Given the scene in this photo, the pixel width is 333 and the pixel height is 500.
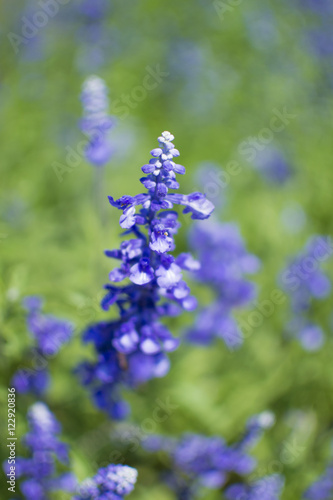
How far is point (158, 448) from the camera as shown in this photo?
388cm

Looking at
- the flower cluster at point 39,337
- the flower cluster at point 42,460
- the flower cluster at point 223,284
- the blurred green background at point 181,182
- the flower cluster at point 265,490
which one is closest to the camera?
the flower cluster at point 42,460

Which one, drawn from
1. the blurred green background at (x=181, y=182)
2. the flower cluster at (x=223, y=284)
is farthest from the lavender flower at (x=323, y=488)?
the flower cluster at (x=223, y=284)

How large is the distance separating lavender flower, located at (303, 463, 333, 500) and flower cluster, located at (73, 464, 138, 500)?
1752 millimetres

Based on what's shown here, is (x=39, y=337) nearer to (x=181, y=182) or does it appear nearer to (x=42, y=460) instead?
(x=42, y=460)

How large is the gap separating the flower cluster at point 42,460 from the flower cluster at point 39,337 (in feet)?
1.60

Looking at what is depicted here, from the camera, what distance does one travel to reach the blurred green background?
4.09 meters

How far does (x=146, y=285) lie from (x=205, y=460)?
1.67 meters

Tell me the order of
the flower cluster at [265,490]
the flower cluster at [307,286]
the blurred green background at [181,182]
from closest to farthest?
the flower cluster at [265,490], the blurred green background at [181,182], the flower cluster at [307,286]

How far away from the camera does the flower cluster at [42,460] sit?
10.1ft

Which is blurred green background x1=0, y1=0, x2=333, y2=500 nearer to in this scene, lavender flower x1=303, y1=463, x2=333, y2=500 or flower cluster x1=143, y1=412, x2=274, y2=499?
lavender flower x1=303, y1=463, x2=333, y2=500

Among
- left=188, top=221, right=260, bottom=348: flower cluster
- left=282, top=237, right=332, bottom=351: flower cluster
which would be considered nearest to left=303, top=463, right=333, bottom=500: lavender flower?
left=282, top=237, right=332, bottom=351: flower cluster

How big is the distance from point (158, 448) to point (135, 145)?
4921 mm

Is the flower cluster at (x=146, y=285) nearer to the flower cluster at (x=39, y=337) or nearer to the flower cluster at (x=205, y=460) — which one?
the flower cluster at (x=39, y=337)

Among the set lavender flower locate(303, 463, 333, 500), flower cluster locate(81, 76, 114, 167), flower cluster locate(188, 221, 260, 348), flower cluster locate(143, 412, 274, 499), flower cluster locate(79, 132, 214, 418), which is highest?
flower cluster locate(81, 76, 114, 167)
